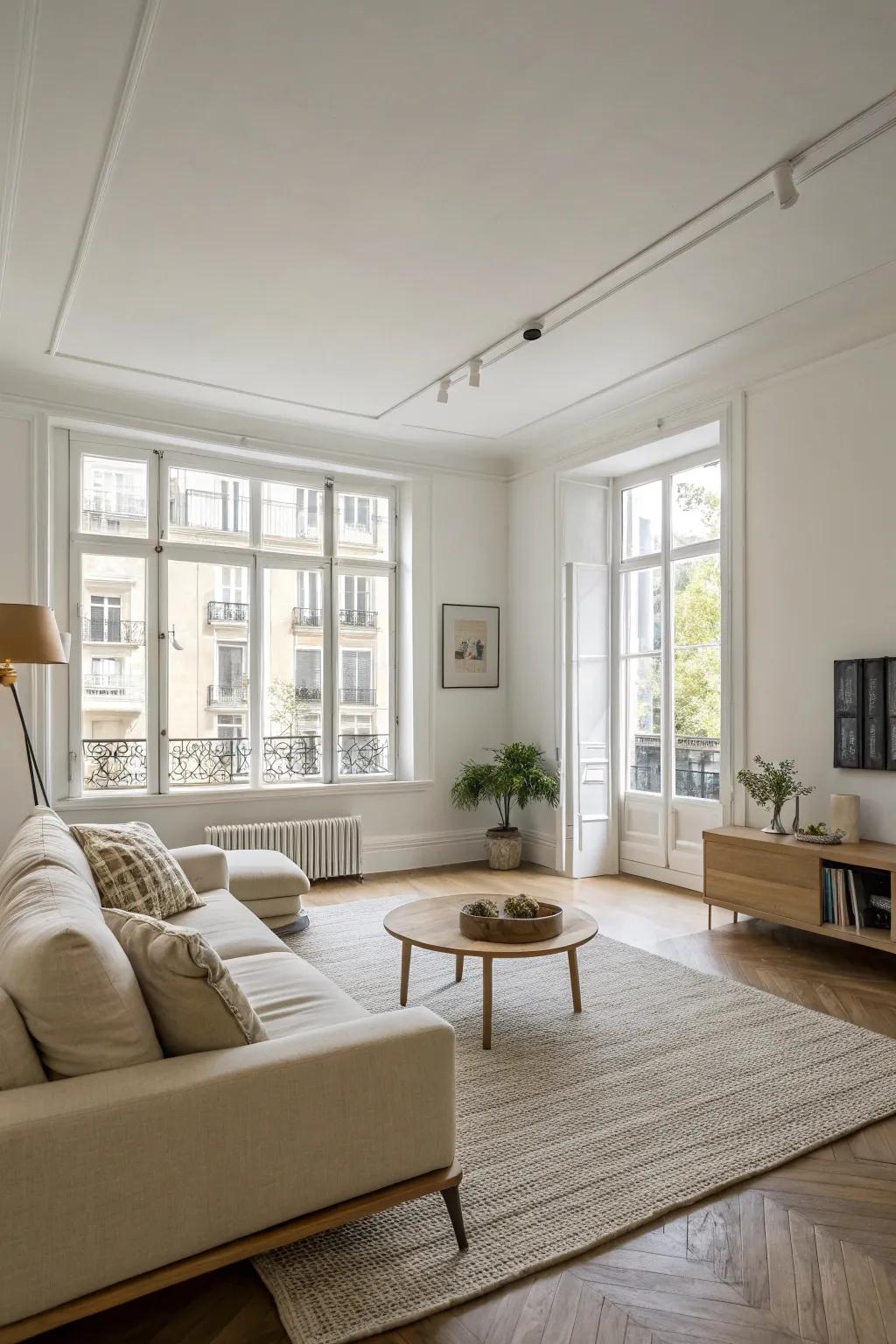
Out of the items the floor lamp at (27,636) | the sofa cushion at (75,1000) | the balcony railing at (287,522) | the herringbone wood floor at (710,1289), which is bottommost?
the herringbone wood floor at (710,1289)

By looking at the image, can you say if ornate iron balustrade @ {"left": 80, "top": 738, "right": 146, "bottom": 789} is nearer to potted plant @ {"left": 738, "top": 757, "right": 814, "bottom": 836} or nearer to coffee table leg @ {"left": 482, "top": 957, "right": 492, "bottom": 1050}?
coffee table leg @ {"left": 482, "top": 957, "right": 492, "bottom": 1050}

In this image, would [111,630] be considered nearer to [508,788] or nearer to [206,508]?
[206,508]

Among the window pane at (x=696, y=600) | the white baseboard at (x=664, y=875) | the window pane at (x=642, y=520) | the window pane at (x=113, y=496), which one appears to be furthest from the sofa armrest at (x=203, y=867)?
the window pane at (x=642, y=520)

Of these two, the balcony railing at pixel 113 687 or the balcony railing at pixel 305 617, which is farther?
the balcony railing at pixel 305 617

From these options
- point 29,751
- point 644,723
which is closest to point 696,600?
point 644,723

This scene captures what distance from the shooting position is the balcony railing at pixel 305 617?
609 cm

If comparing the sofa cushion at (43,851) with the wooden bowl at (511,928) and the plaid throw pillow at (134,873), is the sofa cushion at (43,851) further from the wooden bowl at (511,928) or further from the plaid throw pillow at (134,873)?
the wooden bowl at (511,928)

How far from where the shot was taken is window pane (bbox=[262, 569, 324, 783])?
599 centimetres

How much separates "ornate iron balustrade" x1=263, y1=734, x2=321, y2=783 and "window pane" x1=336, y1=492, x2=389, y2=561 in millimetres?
1441

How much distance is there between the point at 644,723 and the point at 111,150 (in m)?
4.60

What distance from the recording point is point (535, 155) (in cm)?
292

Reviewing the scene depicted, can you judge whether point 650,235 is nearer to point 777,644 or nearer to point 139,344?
point 777,644

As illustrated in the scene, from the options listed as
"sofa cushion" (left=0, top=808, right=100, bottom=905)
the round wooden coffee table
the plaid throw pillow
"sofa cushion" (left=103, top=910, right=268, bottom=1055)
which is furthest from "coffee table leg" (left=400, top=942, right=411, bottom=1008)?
"sofa cushion" (left=103, top=910, right=268, bottom=1055)

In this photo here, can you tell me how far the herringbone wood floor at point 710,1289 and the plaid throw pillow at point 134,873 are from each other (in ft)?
4.86
